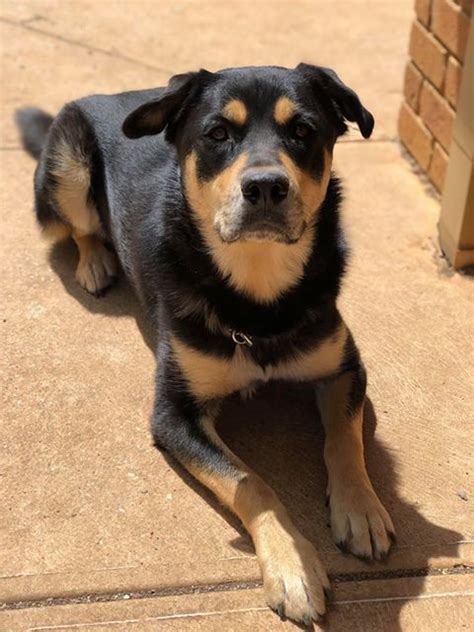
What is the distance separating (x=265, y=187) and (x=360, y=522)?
114 centimetres

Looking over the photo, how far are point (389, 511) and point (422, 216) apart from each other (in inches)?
87.8

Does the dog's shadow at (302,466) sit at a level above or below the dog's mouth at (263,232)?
below

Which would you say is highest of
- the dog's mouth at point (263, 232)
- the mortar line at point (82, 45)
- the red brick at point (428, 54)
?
the dog's mouth at point (263, 232)

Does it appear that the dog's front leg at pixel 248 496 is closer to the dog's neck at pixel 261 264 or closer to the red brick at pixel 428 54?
the dog's neck at pixel 261 264

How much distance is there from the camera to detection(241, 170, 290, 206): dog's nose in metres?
2.67

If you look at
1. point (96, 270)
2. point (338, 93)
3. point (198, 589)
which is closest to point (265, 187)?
point (338, 93)

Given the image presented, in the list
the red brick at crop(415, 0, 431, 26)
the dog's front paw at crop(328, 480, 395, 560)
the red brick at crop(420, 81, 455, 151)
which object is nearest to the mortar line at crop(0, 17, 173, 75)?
the red brick at crop(415, 0, 431, 26)

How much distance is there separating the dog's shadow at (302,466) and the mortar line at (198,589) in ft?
0.09

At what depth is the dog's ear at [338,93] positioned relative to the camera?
9.95 feet

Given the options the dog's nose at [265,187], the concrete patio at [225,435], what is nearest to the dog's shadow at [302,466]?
the concrete patio at [225,435]

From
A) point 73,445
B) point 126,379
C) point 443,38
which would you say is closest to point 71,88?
point 443,38

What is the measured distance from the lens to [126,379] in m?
3.56

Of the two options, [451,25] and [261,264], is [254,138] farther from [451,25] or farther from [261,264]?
[451,25]

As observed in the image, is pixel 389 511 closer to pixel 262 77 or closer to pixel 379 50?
pixel 262 77
